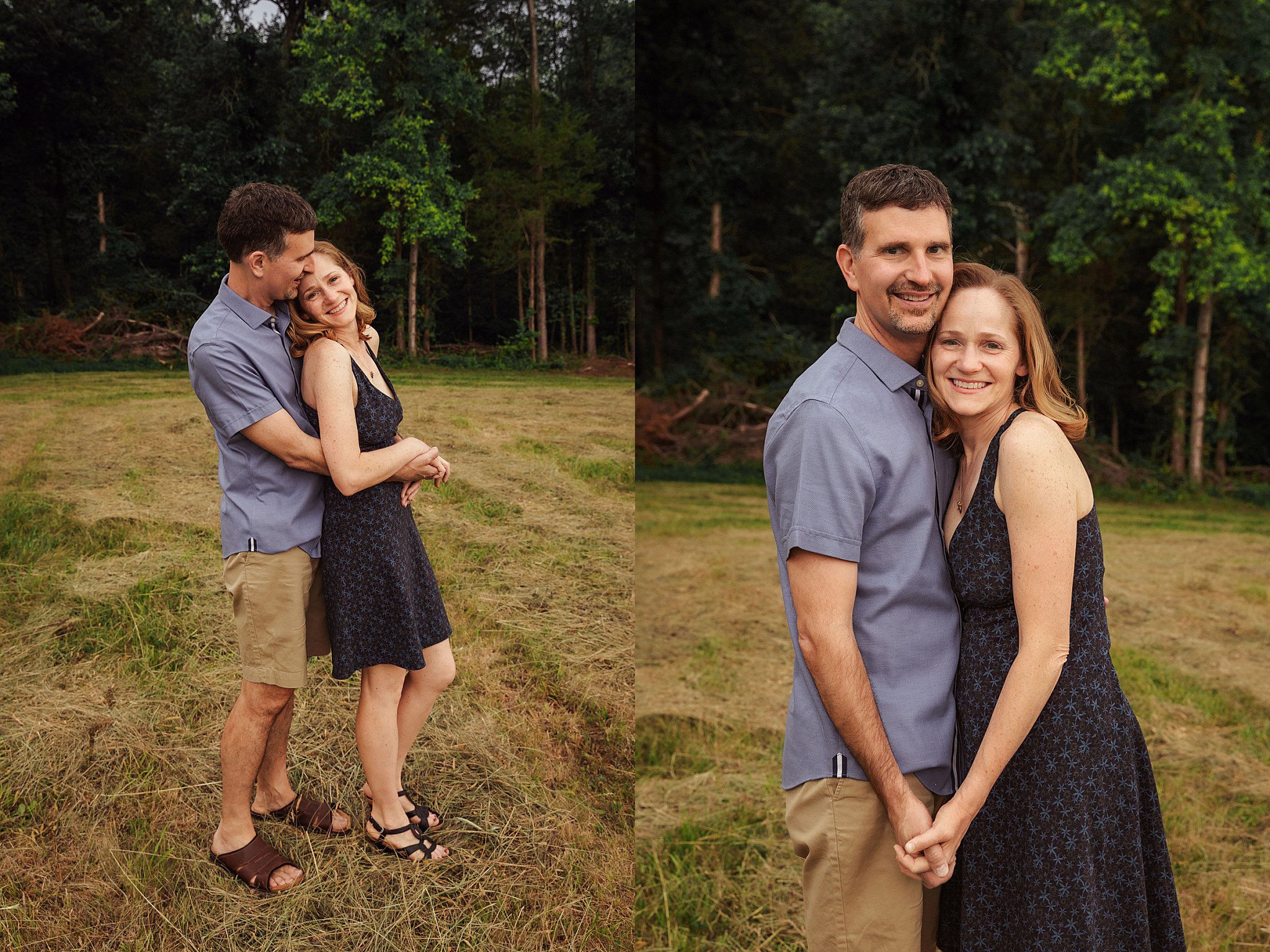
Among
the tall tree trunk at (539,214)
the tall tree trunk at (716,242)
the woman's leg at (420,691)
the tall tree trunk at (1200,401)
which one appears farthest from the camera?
the tall tree trunk at (716,242)

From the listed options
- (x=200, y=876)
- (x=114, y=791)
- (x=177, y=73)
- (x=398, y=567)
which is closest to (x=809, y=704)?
(x=398, y=567)

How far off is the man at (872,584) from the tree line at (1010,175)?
811 cm

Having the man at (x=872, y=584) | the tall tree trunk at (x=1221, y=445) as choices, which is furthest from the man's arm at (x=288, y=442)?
the tall tree trunk at (x=1221, y=445)

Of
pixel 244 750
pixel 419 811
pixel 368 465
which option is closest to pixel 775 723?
pixel 419 811

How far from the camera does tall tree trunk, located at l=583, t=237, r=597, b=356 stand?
3133 millimetres

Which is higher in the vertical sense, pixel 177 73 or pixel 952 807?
pixel 177 73

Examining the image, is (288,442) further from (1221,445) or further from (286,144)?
(1221,445)

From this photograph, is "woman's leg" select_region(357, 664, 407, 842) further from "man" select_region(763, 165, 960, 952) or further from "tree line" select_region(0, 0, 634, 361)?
"man" select_region(763, 165, 960, 952)

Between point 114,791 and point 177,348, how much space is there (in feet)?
3.64

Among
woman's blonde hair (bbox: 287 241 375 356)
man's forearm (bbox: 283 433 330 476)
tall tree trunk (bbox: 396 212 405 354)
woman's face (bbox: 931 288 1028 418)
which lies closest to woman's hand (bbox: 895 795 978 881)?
woman's face (bbox: 931 288 1028 418)

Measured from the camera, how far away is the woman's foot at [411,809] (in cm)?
246

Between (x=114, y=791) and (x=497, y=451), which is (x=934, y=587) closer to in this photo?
(x=497, y=451)

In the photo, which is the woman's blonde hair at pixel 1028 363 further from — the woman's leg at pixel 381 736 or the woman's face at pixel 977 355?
the woman's leg at pixel 381 736

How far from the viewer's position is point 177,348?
8.12ft
